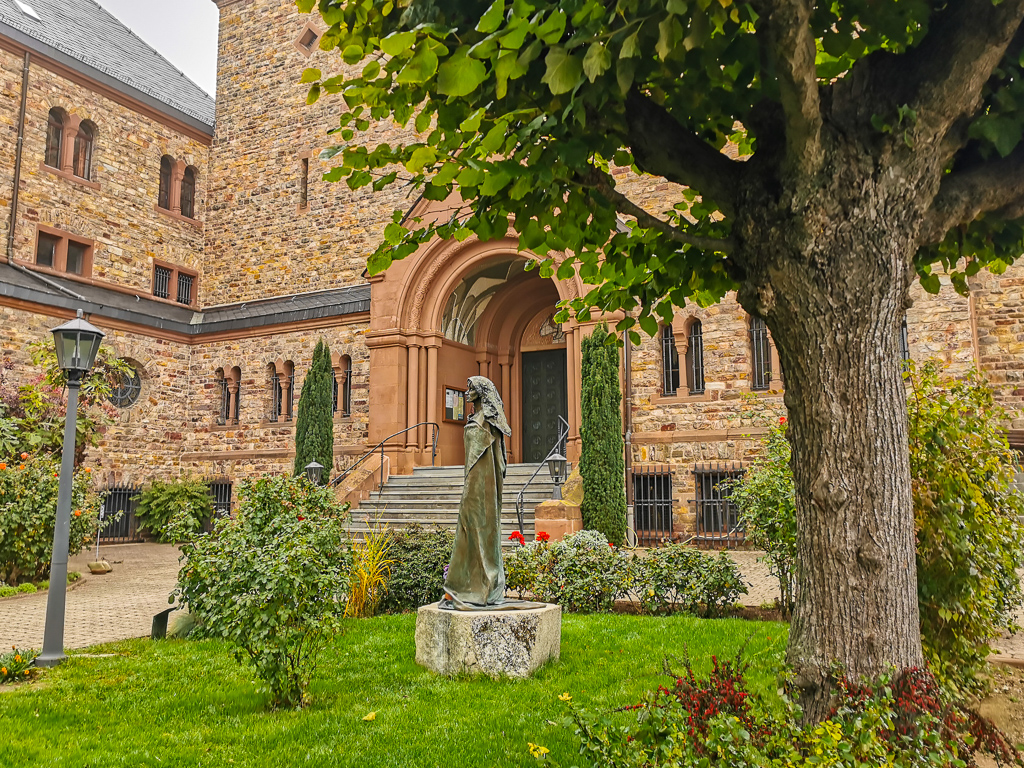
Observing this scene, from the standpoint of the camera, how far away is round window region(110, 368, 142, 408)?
19.4 metres

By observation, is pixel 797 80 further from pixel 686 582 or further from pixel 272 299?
pixel 272 299

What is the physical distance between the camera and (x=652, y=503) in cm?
1488

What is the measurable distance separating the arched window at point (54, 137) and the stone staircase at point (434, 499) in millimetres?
12677

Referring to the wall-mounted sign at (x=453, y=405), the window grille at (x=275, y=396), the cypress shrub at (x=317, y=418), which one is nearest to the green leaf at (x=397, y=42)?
the cypress shrub at (x=317, y=418)

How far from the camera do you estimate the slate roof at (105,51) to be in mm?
19000

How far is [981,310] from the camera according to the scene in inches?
517

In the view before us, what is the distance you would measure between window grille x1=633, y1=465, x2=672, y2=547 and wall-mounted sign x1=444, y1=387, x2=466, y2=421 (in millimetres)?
5004

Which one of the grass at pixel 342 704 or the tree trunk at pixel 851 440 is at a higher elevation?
the tree trunk at pixel 851 440

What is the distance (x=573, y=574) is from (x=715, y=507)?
22.0ft

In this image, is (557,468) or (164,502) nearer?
(557,468)

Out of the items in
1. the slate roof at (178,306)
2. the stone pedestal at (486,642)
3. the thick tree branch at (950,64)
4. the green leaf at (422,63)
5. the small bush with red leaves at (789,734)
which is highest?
the slate roof at (178,306)

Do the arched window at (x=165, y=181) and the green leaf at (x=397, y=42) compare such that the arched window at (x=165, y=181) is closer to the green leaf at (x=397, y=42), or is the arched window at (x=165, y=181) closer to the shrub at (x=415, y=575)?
the shrub at (x=415, y=575)

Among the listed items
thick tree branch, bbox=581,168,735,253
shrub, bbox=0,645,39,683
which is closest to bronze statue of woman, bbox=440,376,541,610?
thick tree branch, bbox=581,168,735,253

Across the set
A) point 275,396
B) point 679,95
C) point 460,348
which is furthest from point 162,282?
point 679,95
